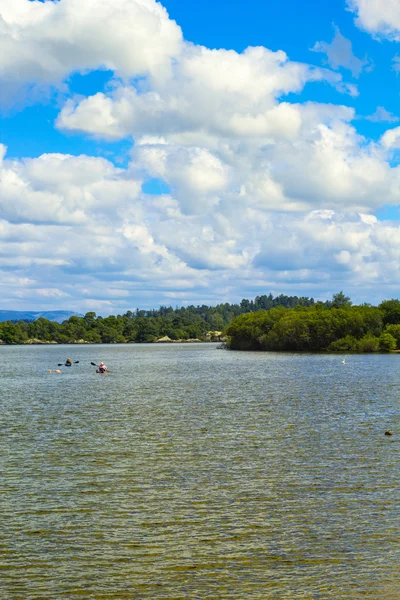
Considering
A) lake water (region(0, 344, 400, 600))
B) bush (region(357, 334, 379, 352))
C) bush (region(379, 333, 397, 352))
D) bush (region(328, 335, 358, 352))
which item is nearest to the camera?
lake water (region(0, 344, 400, 600))

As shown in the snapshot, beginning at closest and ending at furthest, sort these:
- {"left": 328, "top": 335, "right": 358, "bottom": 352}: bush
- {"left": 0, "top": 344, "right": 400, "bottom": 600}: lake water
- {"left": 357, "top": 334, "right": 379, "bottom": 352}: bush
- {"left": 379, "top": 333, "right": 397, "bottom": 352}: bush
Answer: {"left": 0, "top": 344, "right": 400, "bottom": 600}: lake water → {"left": 379, "top": 333, "right": 397, "bottom": 352}: bush → {"left": 357, "top": 334, "right": 379, "bottom": 352}: bush → {"left": 328, "top": 335, "right": 358, "bottom": 352}: bush

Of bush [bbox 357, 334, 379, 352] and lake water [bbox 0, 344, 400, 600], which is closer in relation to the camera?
lake water [bbox 0, 344, 400, 600]

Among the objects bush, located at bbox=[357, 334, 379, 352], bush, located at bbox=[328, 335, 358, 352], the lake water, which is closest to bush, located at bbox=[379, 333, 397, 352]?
bush, located at bbox=[357, 334, 379, 352]

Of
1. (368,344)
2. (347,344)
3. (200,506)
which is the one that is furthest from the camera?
(347,344)

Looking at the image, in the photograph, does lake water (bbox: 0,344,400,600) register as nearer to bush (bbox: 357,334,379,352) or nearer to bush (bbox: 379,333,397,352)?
bush (bbox: 379,333,397,352)

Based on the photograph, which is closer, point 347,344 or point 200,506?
point 200,506

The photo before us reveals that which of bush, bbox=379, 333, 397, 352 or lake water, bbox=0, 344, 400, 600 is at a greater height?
bush, bbox=379, 333, 397, 352

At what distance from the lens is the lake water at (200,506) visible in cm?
1730

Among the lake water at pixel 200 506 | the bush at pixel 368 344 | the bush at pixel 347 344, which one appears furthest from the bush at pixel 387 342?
the lake water at pixel 200 506

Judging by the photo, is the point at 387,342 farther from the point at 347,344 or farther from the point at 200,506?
the point at 200,506

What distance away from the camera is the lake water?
56.7 ft

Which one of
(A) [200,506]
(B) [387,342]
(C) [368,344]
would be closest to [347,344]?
(C) [368,344]

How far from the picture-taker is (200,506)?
2419 centimetres

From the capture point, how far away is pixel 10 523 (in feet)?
73.3
